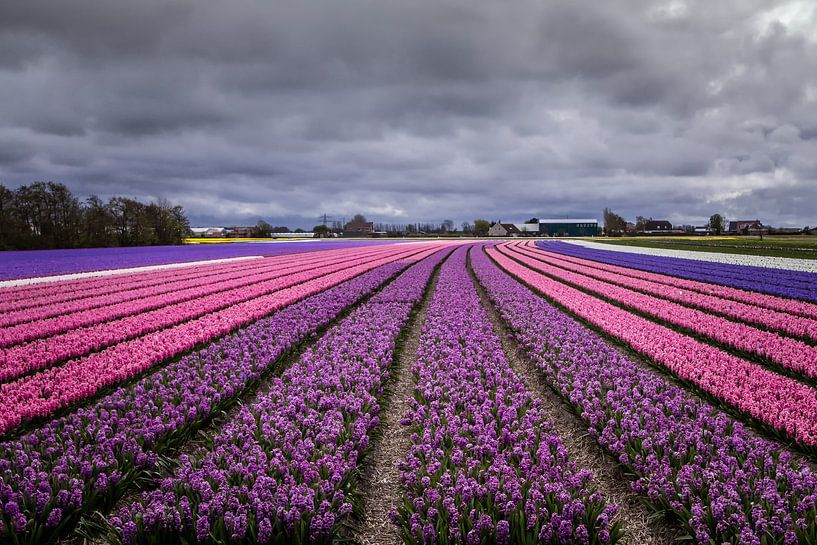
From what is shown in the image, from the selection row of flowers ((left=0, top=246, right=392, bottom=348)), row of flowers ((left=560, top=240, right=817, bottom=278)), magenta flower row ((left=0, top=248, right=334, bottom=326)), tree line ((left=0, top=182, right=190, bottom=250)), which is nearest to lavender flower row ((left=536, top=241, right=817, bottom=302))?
row of flowers ((left=560, top=240, right=817, bottom=278))

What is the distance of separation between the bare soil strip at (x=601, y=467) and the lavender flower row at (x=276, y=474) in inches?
105

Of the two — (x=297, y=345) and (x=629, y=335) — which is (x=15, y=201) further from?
(x=629, y=335)

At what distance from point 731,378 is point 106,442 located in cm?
886

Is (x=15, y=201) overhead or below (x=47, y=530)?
overhead

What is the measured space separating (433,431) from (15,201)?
81.1 m

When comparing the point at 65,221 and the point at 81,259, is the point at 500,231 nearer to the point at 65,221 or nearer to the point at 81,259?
the point at 65,221

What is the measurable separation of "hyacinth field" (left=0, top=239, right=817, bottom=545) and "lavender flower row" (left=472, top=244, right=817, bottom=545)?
0.02 m

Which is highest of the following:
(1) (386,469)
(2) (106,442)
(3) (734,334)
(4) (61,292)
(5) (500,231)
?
(5) (500,231)

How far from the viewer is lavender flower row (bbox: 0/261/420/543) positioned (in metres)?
3.84

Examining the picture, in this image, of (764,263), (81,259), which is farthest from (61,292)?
(764,263)

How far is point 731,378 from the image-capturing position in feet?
22.2

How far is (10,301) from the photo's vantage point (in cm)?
1582

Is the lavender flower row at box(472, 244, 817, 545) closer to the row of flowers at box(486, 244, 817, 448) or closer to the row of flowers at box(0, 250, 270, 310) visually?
the row of flowers at box(486, 244, 817, 448)

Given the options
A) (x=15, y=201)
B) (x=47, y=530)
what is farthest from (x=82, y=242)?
(x=47, y=530)
